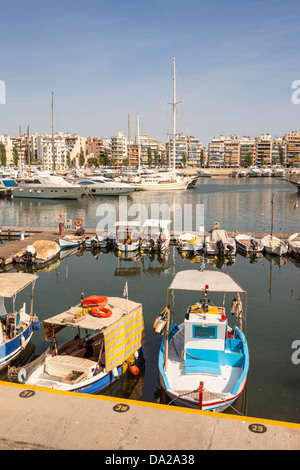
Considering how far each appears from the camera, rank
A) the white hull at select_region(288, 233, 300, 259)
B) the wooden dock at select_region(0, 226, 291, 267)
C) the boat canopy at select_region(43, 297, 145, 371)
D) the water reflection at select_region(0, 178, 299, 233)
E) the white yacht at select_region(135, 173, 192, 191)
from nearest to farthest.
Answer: the boat canopy at select_region(43, 297, 145, 371)
the wooden dock at select_region(0, 226, 291, 267)
the white hull at select_region(288, 233, 300, 259)
the water reflection at select_region(0, 178, 299, 233)
the white yacht at select_region(135, 173, 192, 191)

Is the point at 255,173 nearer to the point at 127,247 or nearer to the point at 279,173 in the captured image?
the point at 279,173

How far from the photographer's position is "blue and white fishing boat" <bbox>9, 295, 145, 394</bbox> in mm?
12273

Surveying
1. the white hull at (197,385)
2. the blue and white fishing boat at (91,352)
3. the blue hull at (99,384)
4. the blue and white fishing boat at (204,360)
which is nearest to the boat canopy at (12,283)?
the blue and white fishing boat at (91,352)

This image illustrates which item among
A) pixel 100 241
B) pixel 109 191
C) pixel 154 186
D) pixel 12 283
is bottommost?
pixel 100 241

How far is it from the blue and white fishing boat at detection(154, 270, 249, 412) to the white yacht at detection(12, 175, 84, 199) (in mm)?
63511

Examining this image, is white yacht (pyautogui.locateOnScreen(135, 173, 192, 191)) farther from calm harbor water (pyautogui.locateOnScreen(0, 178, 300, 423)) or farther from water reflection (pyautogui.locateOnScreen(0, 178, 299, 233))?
calm harbor water (pyautogui.locateOnScreen(0, 178, 300, 423))

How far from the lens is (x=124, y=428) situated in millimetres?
8180

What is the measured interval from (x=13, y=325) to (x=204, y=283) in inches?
304

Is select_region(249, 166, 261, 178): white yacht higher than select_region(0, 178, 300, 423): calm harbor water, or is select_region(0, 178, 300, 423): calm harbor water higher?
select_region(249, 166, 261, 178): white yacht

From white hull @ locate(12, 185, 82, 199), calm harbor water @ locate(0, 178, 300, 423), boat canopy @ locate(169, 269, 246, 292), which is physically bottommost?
calm harbor water @ locate(0, 178, 300, 423)

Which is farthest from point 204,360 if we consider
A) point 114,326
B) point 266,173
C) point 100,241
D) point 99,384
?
point 266,173

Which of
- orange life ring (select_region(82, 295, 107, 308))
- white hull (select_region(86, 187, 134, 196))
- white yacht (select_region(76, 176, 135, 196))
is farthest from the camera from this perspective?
white hull (select_region(86, 187, 134, 196))

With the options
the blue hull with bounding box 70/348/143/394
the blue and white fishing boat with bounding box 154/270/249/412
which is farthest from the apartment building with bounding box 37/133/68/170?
the blue hull with bounding box 70/348/143/394
